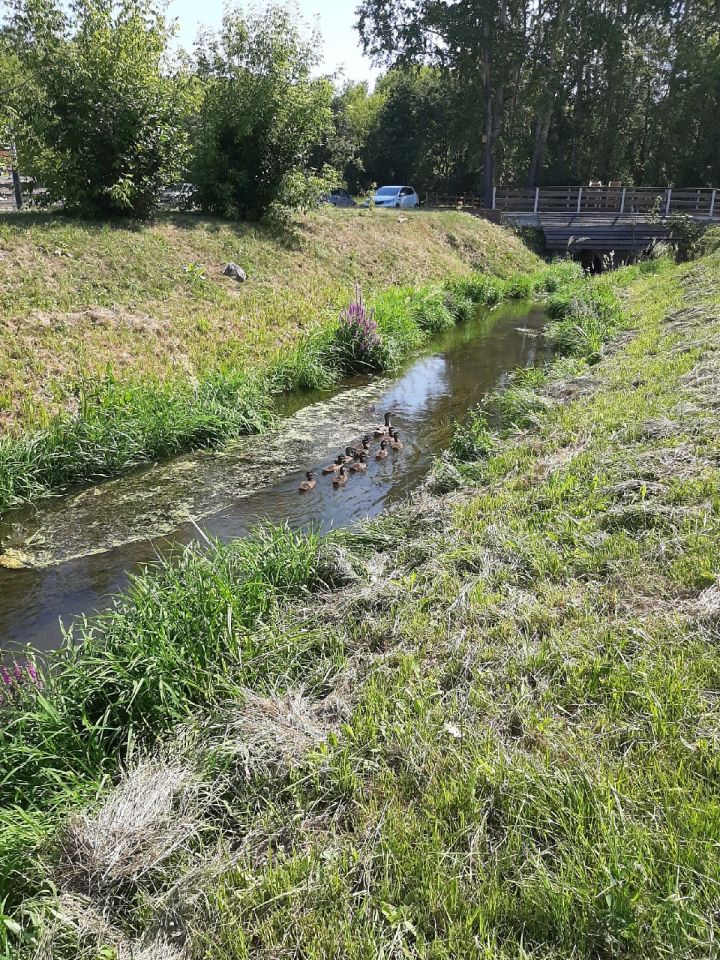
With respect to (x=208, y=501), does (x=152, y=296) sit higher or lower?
higher

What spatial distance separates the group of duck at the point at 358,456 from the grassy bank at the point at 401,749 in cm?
248

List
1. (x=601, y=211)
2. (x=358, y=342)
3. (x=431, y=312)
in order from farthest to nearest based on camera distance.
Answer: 1. (x=601, y=211)
2. (x=431, y=312)
3. (x=358, y=342)

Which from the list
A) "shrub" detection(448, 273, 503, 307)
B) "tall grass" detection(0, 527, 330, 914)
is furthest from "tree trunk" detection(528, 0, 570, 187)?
"tall grass" detection(0, 527, 330, 914)

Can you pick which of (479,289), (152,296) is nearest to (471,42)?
(479,289)

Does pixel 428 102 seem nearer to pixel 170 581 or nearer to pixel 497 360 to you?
pixel 497 360

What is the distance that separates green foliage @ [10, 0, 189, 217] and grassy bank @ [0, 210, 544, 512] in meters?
1.22

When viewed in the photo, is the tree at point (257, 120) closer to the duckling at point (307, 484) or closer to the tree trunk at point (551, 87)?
the duckling at point (307, 484)

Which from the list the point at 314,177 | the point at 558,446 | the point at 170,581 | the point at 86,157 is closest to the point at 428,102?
the point at 314,177

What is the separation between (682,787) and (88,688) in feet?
10.4

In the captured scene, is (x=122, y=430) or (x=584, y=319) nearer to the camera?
(x=122, y=430)

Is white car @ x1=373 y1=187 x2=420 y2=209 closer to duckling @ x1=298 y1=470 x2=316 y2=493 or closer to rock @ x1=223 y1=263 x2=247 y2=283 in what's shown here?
rock @ x1=223 y1=263 x2=247 y2=283

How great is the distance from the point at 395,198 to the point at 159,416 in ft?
101

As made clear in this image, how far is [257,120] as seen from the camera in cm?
1705

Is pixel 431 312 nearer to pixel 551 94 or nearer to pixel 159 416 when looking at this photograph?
pixel 159 416
